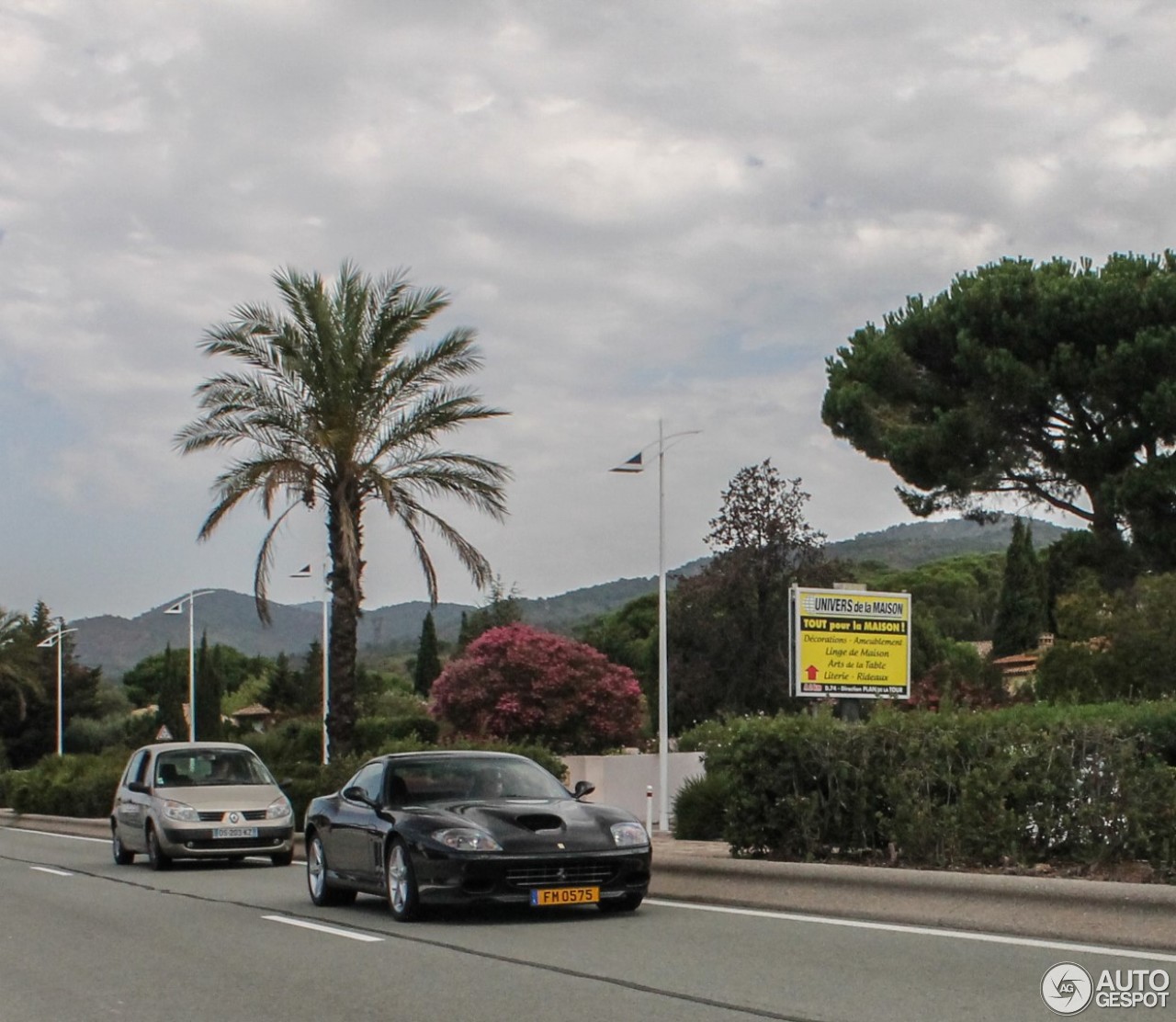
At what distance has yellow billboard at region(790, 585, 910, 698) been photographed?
28.3m

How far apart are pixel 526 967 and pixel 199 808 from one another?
12.1m

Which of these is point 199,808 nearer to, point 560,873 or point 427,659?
point 560,873

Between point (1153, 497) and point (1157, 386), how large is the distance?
2.70 metres

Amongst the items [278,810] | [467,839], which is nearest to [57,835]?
[278,810]

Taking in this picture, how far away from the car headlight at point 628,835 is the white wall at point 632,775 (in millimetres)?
21757

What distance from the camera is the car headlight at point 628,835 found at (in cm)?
1341

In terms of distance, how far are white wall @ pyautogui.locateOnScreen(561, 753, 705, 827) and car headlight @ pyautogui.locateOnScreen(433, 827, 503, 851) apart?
22251 millimetres

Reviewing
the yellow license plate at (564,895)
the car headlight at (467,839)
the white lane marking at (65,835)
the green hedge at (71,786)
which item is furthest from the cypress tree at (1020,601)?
the car headlight at (467,839)

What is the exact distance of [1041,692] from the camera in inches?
1655

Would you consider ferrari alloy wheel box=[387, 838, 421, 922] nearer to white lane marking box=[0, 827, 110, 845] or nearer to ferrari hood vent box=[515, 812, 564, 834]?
ferrari hood vent box=[515, 812, 564, 834]

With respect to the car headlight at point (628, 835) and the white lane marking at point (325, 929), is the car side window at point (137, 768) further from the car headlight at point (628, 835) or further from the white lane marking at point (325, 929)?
the car headlight at point (628, 835)

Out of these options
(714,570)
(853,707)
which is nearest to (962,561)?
(714,570)

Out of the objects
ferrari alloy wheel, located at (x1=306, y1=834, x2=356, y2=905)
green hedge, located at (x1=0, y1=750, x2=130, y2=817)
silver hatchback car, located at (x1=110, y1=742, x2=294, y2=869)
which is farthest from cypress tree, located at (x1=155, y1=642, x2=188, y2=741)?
ferrari alloy wheel, located at (x1=306, y1=834, x2=356, y2=905)

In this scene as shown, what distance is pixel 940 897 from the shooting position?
39.2 ft
